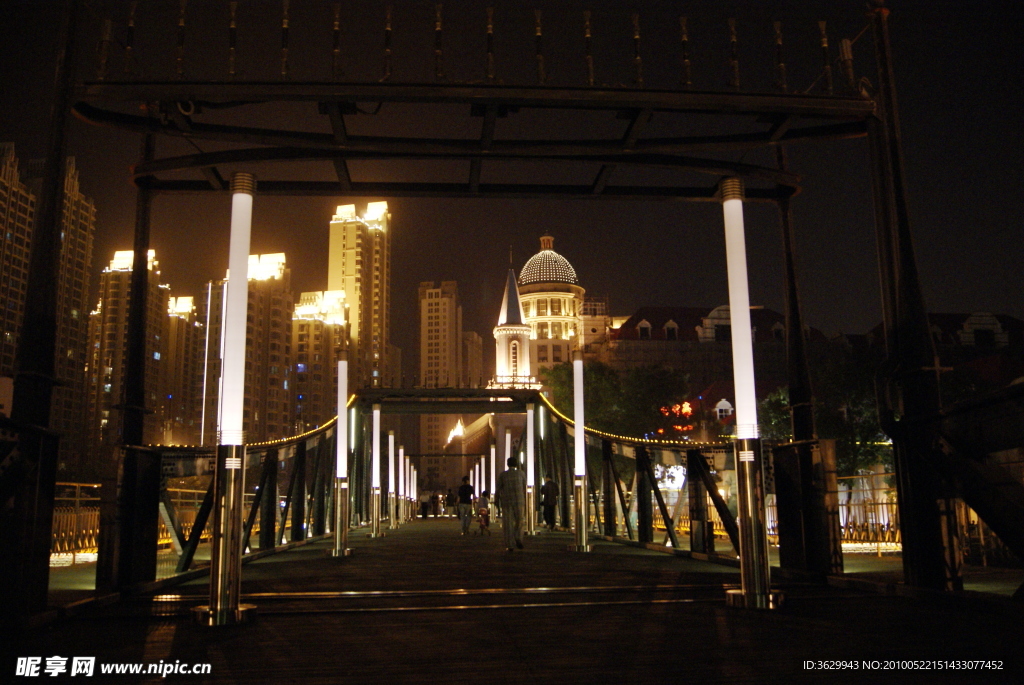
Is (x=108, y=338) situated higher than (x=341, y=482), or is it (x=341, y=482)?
(x=108, y=338)

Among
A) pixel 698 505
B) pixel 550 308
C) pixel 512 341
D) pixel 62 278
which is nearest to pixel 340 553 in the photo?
pixel 698 505

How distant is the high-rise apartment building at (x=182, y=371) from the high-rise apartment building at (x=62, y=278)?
838cm

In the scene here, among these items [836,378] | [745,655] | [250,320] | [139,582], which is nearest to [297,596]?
[139,582]

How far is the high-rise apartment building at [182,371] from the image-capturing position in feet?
247

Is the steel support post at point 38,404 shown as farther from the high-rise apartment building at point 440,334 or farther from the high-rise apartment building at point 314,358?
the high-rise apartment building at point 440,334

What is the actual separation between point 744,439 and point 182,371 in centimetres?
7828

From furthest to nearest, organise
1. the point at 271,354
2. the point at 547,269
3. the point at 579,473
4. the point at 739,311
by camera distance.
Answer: the point at 547,269
the point at 271,354
the point at 579,473
the point at 739,311

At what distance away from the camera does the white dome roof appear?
107m

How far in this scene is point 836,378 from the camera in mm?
38844

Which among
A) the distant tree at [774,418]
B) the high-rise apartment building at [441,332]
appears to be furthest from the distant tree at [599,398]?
the high-rise apartment building at [441,332]

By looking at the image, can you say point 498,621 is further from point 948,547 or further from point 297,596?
point 948,547

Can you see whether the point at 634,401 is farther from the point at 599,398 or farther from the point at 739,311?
the point at 739,311

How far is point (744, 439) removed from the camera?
6.15m

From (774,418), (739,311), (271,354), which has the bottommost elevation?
(739,311)
